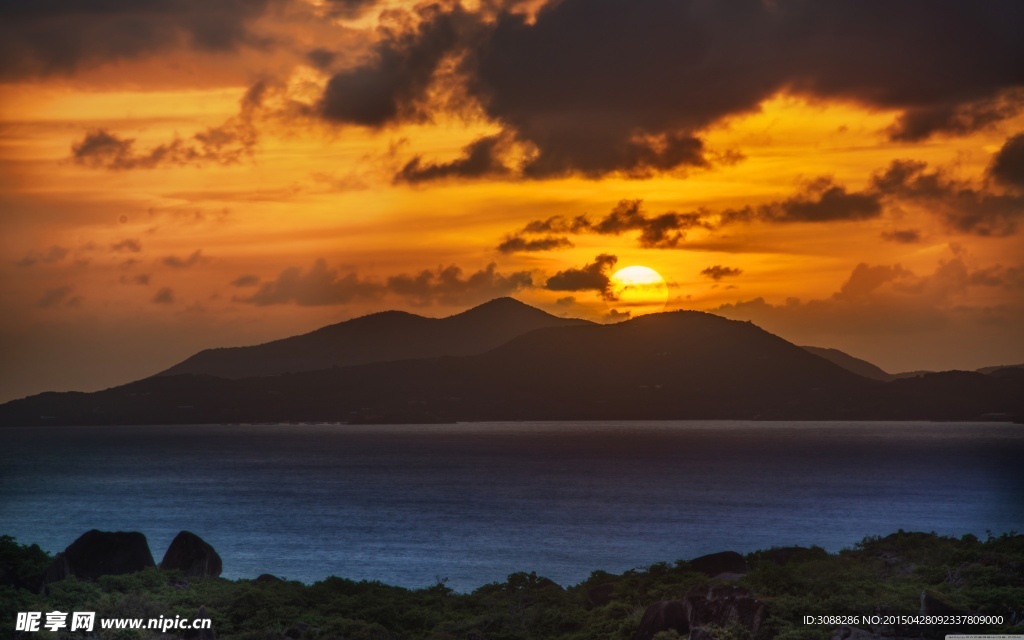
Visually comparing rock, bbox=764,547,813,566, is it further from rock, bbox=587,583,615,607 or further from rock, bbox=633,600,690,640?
rock, bbox=633,600,690,640

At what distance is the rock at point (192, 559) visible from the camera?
141ft

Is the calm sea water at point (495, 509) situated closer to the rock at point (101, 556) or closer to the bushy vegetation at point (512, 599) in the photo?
the bushy vegetation at point (512, 599)

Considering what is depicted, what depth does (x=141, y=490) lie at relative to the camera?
13712 centimetres

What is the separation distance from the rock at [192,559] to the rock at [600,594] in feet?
52.3

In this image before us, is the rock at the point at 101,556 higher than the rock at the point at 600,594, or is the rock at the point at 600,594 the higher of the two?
the rock at the point at 101,556

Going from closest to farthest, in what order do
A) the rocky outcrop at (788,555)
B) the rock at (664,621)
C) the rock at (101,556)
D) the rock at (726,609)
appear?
the rock at (726,609)
the rock at (664,621)
the rock at (101,556)
the rocky outcrop at (788,555)

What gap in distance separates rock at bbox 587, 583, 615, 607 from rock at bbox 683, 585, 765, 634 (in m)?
8.26

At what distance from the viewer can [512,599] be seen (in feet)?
129

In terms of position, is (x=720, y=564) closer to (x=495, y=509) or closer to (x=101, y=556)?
(x=101, y=556)

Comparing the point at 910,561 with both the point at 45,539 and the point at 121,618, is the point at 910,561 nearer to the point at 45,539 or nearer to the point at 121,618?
the point at 121,618

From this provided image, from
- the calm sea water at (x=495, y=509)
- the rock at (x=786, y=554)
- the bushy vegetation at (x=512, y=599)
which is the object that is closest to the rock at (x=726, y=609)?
the bushy vegetation at (x=512, y=599)

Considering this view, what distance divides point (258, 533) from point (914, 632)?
217 feet

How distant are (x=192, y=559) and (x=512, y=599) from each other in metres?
13.9

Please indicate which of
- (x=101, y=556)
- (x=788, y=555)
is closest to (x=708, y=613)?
(x=788, y=555)
